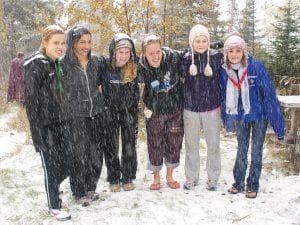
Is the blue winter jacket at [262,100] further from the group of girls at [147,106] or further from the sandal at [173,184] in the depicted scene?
the sandal at [173,184]

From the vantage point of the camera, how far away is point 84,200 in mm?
4891

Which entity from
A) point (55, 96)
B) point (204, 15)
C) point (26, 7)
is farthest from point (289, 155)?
point (26, 7)

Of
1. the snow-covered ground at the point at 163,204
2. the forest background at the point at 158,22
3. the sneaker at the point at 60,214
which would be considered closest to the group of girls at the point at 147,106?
the sneaker at the point at 60,214

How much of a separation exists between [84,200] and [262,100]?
2402 millimetres

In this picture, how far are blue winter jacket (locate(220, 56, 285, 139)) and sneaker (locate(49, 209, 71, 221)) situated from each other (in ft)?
7.51

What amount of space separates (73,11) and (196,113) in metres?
5.32

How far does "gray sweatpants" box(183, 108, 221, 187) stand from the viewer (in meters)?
5.11

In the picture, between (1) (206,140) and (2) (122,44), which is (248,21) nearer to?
(1) (206,140)

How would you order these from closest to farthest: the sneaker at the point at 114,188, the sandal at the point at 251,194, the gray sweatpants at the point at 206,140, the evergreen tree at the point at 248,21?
1. the sandal at the point at 251,194
2. the gray sweatpants at the point at 206,140
3. the sneaker at the point at 114,188
4. the evergreen tree at the point at 248,21

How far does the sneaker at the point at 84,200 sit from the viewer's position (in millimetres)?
4839

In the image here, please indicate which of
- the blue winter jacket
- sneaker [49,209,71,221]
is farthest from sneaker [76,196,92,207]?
the blue winter jacket

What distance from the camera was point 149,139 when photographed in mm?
5293

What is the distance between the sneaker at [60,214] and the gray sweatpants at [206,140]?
1.71 metres

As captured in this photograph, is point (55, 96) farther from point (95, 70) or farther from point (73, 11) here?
point (73, 11)
